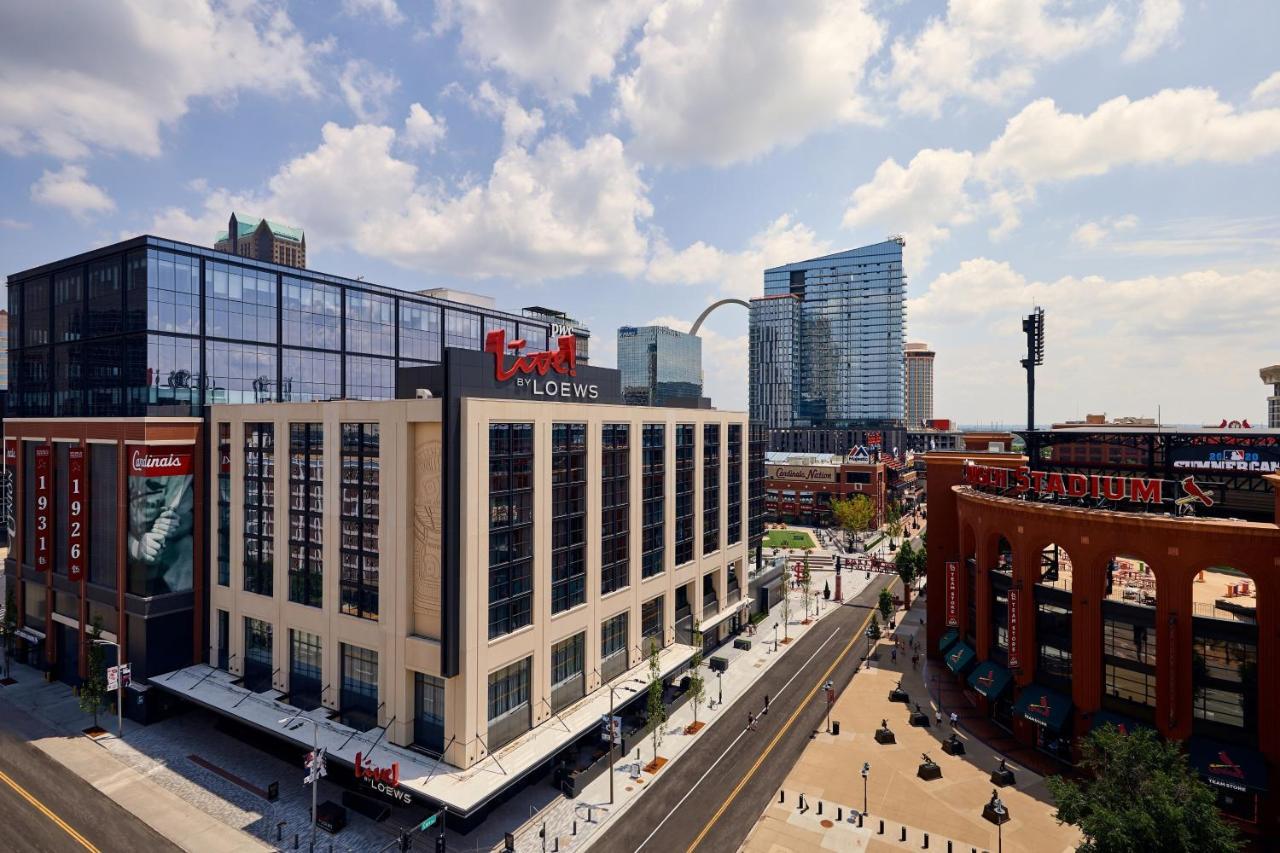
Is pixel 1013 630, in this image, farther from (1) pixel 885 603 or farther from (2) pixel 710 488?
(2) pixel 710 488

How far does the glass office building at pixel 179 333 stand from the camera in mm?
60812

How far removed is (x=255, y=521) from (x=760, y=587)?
2374 inches

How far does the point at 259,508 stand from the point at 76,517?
20.4 metres

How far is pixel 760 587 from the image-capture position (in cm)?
8588

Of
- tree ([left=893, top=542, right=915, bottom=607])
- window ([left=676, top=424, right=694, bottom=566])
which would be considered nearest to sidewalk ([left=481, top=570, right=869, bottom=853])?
window ([left=676, top=424, right=694, bottom=566])

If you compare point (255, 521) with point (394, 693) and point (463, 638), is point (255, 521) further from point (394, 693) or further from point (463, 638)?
point (463, 638)

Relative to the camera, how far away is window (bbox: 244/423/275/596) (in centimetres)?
5194

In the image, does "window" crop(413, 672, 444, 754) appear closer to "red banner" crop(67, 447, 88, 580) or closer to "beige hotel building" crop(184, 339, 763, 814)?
"beige hotel building" crop(184, 339, 763, 814)

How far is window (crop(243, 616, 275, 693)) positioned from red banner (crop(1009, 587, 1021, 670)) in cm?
5931

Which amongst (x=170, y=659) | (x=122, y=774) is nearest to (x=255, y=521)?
(x=170, y=659)

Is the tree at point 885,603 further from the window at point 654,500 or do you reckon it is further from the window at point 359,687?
the window at point 359,687

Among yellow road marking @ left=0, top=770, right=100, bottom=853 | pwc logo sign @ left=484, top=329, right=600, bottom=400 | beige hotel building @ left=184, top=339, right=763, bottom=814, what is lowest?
yellow road marking @ left=0, top=770, right=100, bottom=853

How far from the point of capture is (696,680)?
2183 inches

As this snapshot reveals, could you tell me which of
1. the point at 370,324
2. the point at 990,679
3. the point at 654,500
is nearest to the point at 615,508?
the point at 654,500
